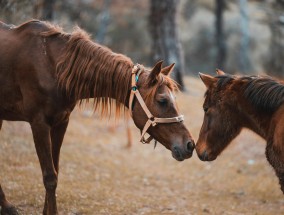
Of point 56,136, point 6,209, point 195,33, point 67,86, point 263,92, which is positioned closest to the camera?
point 263,92

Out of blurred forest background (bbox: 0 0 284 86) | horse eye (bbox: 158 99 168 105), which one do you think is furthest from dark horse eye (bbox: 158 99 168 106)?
blurred forest background (bbox: 0 0 284 86)

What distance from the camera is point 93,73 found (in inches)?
210

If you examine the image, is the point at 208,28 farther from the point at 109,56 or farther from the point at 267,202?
the point at 109,56

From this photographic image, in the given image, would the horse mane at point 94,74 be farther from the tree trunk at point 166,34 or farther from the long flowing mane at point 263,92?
the tree trunk at point 166,34

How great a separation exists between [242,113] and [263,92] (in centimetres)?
41

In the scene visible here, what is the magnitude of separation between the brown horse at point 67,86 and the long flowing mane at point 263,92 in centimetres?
79

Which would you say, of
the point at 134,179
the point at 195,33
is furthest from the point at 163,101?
the point at 195,33

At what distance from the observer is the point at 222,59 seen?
2378cm

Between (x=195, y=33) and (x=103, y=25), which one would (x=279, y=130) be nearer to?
(x=103, y=25)

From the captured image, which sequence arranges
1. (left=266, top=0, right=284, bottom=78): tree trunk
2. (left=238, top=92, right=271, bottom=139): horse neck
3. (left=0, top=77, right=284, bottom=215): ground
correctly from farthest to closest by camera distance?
(left=266, top=0, right=284, bottom=78): tree trunk < (left=0, top=77, right=284, bottom=215): ground < (left=238, top=92, right=271, bottom=139): horse neck

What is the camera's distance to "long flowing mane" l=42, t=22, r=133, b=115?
17.3 feet

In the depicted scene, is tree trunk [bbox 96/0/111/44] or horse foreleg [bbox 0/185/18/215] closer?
horse foreleg [bbox 0/185/18/215]

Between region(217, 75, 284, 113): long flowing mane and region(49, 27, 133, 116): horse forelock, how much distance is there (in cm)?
132

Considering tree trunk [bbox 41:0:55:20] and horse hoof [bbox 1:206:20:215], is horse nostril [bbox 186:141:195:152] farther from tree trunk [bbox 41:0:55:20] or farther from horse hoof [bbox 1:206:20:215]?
tree trunk [bbox 41:0:55:20]
